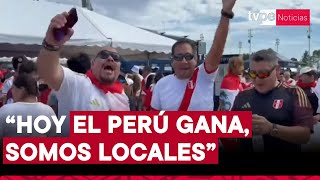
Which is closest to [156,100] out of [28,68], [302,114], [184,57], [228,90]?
[184,57]

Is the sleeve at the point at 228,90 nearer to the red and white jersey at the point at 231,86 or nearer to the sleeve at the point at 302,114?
the red and white jersey at the point at 231,86

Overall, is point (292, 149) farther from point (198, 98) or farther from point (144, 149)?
point (144, 149)

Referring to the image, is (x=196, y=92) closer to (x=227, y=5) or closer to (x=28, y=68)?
(x=227, y=5)

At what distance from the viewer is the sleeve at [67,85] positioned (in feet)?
7.96

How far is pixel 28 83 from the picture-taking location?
3215 millimetres

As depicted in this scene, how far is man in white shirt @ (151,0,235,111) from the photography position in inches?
102

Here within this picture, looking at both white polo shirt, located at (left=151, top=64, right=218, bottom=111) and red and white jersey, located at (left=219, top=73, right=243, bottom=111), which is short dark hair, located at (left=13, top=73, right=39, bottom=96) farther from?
red and white jersey, located at (left=219, top=73, right=243, bottom=111)

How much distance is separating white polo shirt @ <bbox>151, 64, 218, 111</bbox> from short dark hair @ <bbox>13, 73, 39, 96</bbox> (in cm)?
95

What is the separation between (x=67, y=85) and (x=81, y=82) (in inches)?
3.5

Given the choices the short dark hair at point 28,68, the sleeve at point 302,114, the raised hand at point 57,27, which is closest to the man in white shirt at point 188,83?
the sleeve at point 302,114

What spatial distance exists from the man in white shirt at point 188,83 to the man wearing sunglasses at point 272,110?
218 millimetres

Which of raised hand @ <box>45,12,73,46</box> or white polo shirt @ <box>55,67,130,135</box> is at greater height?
raised hand @ <box>45,12,73,46</box>

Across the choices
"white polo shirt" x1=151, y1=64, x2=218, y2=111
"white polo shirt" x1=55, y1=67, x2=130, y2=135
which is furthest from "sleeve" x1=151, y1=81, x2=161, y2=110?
"white polo shirt" x1=55, y1=67, x2=130, y2=135

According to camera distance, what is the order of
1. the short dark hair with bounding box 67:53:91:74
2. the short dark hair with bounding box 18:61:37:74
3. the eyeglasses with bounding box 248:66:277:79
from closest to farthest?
the eyeglasses with bounding box 248:66:277:79
the short dark hair with bounding box 18:61:37:74
the short dark hair with bounding box 67:53:91:74
